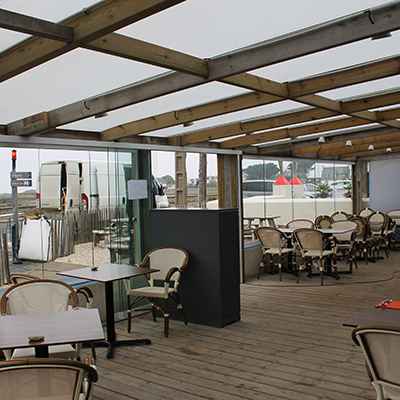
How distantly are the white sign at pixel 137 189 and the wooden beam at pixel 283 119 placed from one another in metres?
0.91

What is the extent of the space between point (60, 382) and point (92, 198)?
158 inches

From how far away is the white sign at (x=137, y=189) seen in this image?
6.33 metres

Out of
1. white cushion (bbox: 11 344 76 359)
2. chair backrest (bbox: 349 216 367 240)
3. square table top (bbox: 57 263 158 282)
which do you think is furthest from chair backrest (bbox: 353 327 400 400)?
→ chair backrest (bbox: 349 216 367 240)

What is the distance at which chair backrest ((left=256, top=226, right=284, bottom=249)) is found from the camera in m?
8.33

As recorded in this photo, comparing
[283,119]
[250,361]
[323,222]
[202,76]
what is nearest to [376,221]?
[323,222]

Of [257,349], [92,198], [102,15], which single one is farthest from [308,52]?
[92,198]

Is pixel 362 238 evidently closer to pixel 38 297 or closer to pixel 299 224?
pixel 299 224

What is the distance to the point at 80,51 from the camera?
319cm

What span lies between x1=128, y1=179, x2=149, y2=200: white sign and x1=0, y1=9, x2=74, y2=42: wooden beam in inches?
148

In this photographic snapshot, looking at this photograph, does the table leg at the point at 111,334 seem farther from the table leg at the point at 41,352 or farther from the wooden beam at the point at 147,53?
the wooden beam at the point at 147,53

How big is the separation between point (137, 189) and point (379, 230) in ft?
22.9

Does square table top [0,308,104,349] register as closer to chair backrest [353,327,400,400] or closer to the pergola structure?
chair backrest [353,327,400,400]

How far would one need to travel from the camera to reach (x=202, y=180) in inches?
310

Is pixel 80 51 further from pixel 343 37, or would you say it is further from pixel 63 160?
pixel 63 160
